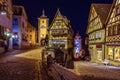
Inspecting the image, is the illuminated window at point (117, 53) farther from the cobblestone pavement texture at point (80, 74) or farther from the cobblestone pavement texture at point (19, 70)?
the cobblestone pavement texture at point (19, 70)

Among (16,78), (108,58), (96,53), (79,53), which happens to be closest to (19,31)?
(79,53)

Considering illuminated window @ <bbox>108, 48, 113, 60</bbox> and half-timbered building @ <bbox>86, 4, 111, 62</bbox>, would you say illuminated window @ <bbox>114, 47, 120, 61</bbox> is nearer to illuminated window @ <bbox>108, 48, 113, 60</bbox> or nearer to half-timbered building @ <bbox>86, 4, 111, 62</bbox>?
illuminated window @ <bbox>108, 48, 113, 60</bbox>

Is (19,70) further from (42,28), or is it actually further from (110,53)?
(42,28)

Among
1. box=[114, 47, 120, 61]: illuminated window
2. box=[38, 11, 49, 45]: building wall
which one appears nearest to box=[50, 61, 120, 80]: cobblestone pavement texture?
box=[114, 47, 120, 61]: illuminated window

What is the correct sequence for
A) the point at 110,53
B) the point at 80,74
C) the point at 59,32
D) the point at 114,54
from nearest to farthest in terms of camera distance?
the point at 80,74
the point at 114,54
the point at 110,53
the point at 59,32

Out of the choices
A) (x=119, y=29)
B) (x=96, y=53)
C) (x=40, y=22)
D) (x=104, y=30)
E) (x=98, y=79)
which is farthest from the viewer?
(x=40, y=22)

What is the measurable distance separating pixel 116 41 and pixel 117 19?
314 cm

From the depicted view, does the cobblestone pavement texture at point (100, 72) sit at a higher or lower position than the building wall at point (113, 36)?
lower

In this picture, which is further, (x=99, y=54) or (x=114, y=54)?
(x=99, y=54)

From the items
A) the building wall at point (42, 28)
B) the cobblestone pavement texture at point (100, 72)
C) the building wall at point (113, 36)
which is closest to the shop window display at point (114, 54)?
the building wall at point (113, 36)

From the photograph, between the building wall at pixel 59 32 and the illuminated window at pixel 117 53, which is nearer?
the illuminated window at pixel 117 53

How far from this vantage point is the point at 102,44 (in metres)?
33.3

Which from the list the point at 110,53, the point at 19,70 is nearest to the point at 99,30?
the point at 110,53

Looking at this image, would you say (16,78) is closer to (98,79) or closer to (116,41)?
(98,79)
